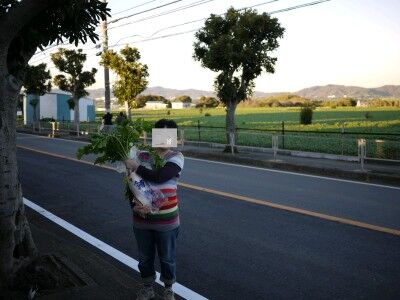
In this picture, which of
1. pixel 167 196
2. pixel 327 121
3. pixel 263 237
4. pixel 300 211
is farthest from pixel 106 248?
pixel 327 121

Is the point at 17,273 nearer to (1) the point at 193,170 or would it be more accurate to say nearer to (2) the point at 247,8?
(1) the point at 193,170

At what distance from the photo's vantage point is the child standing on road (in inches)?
136

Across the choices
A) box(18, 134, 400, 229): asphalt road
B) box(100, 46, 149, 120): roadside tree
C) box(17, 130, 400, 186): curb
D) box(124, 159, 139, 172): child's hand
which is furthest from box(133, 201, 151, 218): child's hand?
box(100, 46, 149, 120): roadside tree

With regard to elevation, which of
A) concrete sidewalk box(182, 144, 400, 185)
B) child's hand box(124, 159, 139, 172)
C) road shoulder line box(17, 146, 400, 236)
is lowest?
road shoulder line box(17, 146, 400, 236)

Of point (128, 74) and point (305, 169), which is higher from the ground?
point (128, 74)

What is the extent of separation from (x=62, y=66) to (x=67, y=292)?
32309mm

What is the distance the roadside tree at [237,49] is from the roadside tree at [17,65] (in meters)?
12.3

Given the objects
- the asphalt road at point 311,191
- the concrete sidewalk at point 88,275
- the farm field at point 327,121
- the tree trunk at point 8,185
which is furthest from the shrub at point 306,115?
the tree trunk at point 8,185

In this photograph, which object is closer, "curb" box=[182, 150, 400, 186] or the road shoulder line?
the road shoulder line

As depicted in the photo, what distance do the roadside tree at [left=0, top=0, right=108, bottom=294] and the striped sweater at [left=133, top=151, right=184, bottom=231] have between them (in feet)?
4.38

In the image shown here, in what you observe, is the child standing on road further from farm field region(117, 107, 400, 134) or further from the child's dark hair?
farm field region(117, 107, 400, 134)

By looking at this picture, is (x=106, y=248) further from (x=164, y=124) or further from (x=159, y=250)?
(x=164, y=124)

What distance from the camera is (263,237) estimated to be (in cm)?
609

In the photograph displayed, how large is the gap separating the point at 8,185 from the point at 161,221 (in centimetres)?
155
